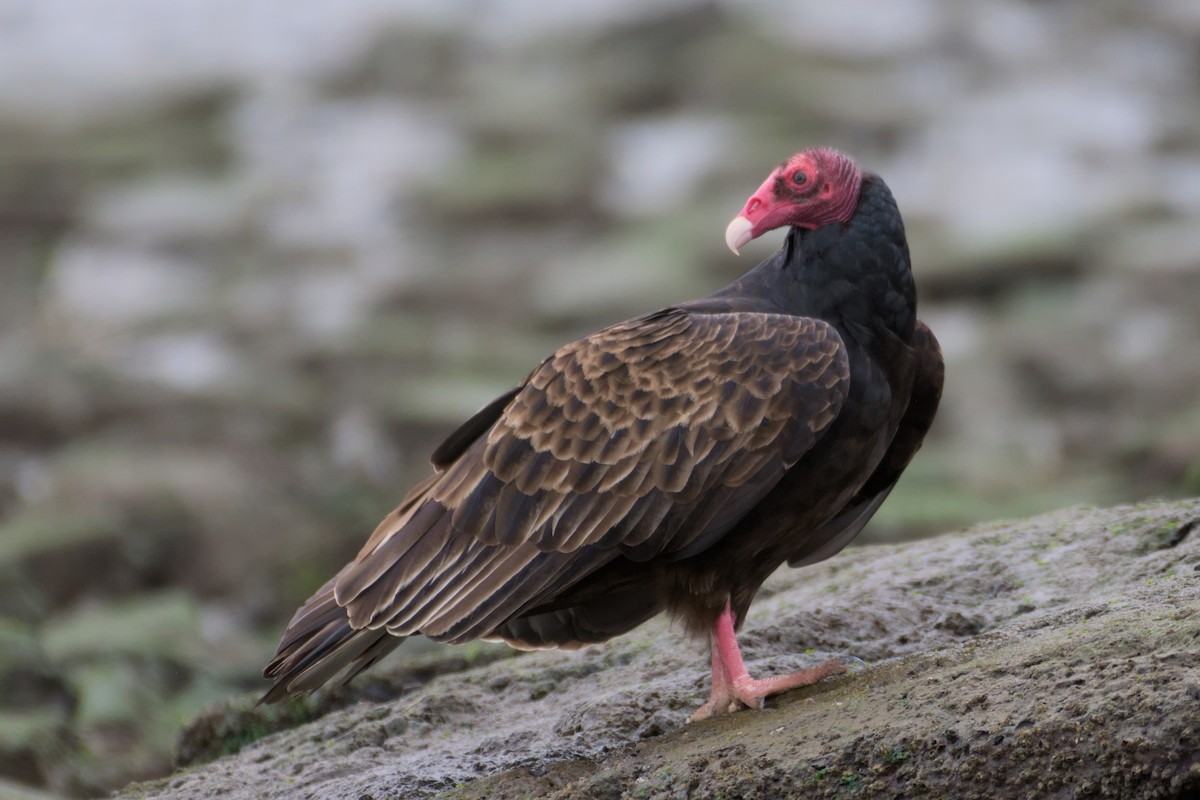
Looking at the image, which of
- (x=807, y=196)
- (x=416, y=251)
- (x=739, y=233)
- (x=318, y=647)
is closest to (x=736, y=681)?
(x=318, y=647)

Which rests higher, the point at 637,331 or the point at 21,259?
the point at 21,259

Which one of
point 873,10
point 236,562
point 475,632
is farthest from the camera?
point 873,10

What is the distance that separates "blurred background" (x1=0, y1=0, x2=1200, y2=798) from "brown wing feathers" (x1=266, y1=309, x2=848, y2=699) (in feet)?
9.05

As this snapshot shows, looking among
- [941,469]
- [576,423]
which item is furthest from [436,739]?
[941,469]

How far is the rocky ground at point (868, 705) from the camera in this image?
3.99m

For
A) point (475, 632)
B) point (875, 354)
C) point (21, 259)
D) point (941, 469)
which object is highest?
point (21, 259)

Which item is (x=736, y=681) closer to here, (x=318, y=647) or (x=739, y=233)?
(x=318, y=647)

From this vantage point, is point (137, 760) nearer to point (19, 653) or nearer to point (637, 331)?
point (19, 653)

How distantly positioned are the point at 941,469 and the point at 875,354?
23.4 ft

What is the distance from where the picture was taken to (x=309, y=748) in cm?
575

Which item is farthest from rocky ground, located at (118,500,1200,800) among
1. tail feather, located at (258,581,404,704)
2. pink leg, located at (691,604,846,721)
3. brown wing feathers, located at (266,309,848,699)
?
brown wing feathers, located at (266,309,848,699)

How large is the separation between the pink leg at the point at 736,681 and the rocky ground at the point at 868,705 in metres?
0.07

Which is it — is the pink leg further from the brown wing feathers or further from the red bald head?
the red bald head

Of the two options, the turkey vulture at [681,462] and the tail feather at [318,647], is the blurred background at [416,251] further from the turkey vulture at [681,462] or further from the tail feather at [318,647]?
the turkey vulture at [681,462]
